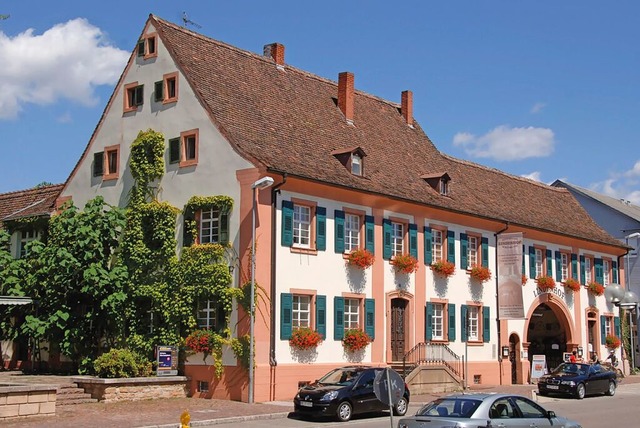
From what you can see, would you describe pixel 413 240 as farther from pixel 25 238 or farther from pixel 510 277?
pixel 25 238

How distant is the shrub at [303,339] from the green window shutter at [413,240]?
703cm

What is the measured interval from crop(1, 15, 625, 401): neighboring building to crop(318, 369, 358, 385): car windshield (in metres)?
3.85

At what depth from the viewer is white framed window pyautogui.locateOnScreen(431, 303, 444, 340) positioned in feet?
121

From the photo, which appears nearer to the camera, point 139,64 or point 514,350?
point 139,64

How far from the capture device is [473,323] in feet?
130

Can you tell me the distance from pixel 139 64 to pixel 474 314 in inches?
705

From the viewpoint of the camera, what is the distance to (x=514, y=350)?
4241 centimetres

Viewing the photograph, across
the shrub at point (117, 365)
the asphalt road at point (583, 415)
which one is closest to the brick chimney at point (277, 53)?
the shrub at point (117, 365)

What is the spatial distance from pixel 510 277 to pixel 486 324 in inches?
93.6

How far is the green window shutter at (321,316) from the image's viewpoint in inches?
1228

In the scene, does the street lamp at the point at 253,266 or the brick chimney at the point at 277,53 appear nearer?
the street lamp at the point at 253,266

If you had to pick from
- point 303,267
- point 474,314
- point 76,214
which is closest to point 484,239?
point 474,314

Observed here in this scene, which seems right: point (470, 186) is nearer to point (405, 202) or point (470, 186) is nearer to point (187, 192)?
point (405, 202)

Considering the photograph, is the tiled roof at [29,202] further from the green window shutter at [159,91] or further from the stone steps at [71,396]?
the stone steps at [71,396]
